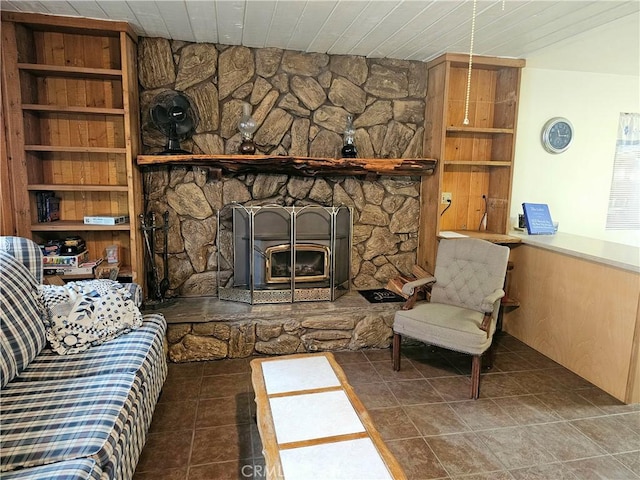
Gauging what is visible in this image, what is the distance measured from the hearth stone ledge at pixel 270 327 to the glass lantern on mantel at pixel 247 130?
122cm

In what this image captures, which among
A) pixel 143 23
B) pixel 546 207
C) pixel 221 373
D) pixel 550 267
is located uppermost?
pixel 143 23

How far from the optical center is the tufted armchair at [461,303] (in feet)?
8.45

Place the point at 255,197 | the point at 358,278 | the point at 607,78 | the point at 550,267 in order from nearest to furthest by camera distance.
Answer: the point at 550,267, the point at 255,197, the point at 358,278, the point at 607,78

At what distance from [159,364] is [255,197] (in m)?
1.54

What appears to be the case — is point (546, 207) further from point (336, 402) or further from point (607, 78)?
point (336, 402)

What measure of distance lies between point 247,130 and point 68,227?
1.46 m

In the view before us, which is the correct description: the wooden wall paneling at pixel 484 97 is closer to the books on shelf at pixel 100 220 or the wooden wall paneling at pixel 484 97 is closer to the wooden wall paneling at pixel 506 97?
the wooden wall paneling at pixel 506 97

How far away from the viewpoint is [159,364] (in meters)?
2.38

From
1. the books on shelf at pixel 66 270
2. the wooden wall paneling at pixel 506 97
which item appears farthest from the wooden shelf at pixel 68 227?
the wooden wall paneling at pixel 506 97

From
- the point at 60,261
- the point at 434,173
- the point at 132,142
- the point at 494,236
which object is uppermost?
the point at 132,142

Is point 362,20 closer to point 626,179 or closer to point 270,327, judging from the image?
point 270,327

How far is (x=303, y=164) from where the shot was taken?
123 inches

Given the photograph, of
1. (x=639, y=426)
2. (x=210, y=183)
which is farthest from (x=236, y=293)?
(x=639, y=426)

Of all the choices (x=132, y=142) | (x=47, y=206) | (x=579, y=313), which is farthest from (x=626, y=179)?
→ (x=47, y=206)
